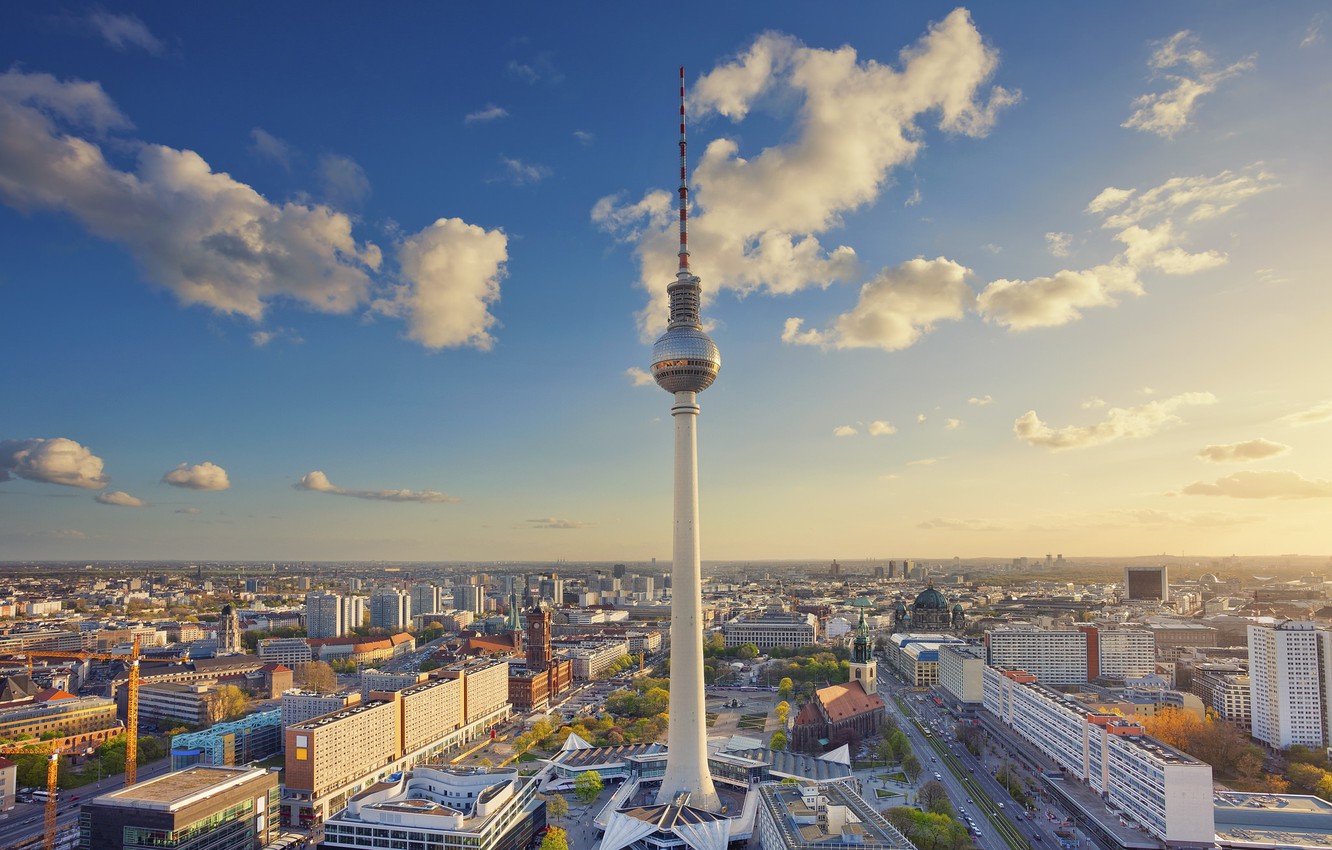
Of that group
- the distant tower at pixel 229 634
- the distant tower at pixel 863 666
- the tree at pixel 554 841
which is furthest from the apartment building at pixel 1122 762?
the distant tower at pixel 229 634

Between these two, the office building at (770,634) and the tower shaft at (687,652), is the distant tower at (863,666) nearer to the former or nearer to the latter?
the tower shaft at (687,652)

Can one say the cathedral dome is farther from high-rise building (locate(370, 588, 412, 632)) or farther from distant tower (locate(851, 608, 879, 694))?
high-rise building (locate(370, 588, 412, 632))

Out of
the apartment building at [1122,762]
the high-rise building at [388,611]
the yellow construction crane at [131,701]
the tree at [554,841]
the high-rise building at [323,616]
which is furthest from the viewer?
the high-rise building at [388,611]

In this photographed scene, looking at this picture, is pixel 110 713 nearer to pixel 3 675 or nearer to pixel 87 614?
pixel 3 675

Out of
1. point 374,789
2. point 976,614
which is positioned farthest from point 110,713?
point 976,614

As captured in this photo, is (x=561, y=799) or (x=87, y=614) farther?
→ (x=87, y=614)

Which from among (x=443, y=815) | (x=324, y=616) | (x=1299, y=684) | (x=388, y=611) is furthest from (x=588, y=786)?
(x=388, y=611)

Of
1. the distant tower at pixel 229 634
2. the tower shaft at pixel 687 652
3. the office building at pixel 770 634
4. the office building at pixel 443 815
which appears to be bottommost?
the office building at pixel 770 634

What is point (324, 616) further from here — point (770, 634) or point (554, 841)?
point (554, 841)
